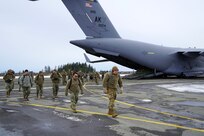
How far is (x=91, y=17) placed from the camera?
36938mm

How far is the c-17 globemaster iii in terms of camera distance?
36.1 m

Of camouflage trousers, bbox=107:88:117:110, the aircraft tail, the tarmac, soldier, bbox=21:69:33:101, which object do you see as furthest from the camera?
the aircraft tail

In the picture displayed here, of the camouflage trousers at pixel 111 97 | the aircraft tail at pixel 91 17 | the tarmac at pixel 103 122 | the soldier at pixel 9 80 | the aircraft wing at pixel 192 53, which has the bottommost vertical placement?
the tarmac at pixel 103 122

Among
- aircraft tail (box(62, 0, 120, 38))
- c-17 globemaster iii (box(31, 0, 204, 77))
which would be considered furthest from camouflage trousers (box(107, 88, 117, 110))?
aircraft tail (box(62, 0, 120, 38))

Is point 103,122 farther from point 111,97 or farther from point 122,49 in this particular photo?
point 122,49

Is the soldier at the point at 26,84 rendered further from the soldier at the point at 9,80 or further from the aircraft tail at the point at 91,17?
the aircraft tail at the point at 91,17

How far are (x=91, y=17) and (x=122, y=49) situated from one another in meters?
5.51

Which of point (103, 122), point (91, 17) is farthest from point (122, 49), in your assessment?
point (103, 122)

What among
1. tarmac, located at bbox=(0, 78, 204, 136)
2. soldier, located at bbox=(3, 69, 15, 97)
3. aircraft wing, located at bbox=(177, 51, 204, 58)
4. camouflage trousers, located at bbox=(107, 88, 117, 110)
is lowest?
tarmac, located at bbox=(0, 78, 204, 136)

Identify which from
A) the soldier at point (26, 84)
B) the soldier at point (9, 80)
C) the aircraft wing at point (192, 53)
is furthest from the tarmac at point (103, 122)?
the aircraft wing at point (192, 53)

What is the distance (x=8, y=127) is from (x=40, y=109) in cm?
396

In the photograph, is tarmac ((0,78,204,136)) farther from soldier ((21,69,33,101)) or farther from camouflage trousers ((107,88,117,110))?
soldier ((21,69,33,101))

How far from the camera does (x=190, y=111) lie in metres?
12.2

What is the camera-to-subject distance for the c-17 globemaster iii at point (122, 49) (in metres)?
36.1
